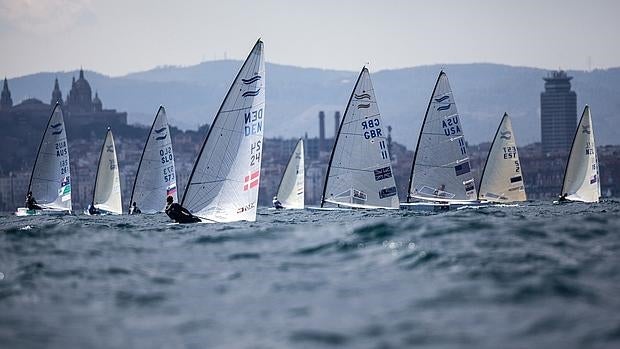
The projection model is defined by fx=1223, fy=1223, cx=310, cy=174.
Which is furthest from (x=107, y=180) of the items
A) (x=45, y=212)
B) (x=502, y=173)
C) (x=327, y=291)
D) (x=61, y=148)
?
(x=327, y=291)

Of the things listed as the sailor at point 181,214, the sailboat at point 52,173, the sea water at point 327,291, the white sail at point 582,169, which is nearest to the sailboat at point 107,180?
the sailboat at point 52,173

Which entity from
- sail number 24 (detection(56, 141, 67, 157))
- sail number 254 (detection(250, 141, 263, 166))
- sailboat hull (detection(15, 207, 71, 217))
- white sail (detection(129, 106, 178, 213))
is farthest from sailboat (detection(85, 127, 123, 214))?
sail number 254 (detection(250, 141, 263, 166))

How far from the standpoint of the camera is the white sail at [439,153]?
184ft

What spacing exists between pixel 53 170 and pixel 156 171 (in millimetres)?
7210

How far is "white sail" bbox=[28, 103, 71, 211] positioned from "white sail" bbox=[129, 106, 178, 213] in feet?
18.2

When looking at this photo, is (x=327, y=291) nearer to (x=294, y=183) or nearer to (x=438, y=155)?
(x=438, y=155)

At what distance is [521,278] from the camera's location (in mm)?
20219

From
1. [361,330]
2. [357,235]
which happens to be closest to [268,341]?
[361,330]

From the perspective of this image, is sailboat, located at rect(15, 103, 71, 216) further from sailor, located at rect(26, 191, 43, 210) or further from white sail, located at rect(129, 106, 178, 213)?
white sail, located at rect(129, 106, 178, 213)

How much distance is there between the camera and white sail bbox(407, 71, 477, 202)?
184ft

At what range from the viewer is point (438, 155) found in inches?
2211

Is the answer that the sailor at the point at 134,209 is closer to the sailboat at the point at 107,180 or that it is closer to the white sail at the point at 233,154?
the sailboat at the point at 107,180

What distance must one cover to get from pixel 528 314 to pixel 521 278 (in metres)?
2.82

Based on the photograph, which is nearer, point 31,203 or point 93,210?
point 31,203
